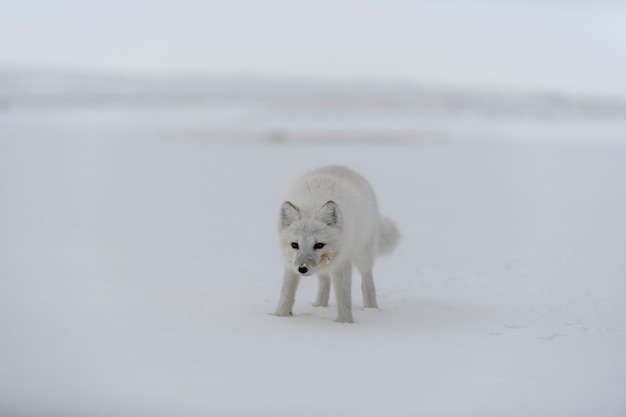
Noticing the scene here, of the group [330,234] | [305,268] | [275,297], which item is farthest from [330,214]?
[275,297]

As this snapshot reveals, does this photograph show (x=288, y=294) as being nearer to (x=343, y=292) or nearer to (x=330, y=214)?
(x=343, y=292)

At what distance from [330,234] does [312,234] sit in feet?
0.27

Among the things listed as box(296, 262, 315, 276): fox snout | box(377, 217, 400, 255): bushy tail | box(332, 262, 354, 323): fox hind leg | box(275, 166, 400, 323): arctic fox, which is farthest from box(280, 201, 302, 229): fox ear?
box(377, 217, 400, 255): bushy tail

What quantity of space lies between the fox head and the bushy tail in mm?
759

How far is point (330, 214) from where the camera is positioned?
3168mm

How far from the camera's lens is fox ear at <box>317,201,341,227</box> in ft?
10.3

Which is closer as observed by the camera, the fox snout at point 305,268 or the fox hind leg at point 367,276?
the fox snout at point 305,268

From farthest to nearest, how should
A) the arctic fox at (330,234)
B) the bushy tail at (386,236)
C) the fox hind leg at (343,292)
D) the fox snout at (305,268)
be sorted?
the bushy tail at (386,236) < the fox hind leg at (343,292) < the arctic fox at (330,234) < the fox snout at (305,268)

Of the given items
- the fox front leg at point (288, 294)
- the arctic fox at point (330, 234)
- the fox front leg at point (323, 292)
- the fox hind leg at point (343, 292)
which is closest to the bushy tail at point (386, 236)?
the arctic fox at point (330, 234)

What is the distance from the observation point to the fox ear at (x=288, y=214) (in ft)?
10.3

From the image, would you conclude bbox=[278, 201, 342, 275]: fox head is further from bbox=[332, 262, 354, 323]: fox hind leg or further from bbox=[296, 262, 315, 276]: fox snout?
bbox=[332, 262, 354, 323]: fox hind leg

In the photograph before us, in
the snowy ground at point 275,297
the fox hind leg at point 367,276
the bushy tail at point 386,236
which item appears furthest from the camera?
the bushy tail at point 386,236

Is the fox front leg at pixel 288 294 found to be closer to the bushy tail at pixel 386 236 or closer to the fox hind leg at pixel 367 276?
the fox hind leg at pixel 367 276

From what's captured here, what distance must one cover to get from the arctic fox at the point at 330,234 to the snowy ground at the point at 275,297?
147mm
